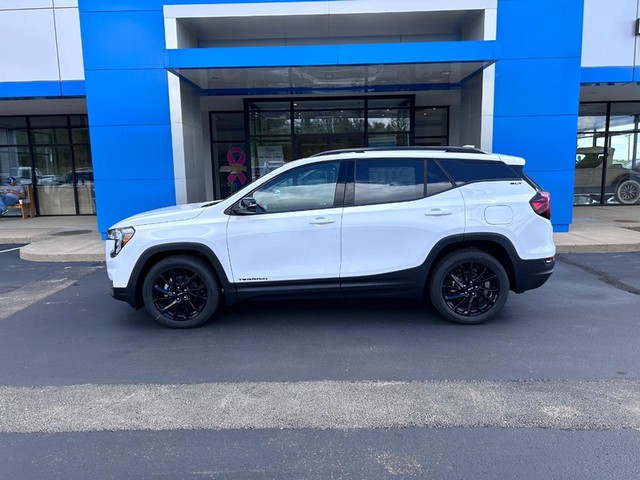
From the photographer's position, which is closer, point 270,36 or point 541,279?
point 541,279

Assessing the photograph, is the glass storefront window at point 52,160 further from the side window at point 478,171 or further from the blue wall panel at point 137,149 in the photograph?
the side window at point 478,171

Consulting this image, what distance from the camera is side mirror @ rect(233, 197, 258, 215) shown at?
5.04 m

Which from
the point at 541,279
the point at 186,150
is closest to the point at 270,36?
the point at 186,150

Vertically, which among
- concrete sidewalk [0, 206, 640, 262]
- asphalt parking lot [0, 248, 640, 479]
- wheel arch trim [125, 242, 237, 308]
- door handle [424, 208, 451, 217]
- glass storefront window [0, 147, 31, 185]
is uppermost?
glass storefront window [0, 147, 31, 185]

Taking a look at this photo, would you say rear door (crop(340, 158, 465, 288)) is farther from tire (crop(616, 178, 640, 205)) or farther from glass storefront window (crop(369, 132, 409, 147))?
tire (crop(616, 178, 640, 205))

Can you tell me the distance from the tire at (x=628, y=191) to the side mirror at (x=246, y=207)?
15.8 metres

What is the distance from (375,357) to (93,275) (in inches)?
223

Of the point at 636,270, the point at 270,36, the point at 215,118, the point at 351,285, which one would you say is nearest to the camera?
the point at 351,285

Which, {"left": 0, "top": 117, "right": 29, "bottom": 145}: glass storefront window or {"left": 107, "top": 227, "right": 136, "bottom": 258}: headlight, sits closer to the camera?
{"left": 107, "top": 227, "right": 136, "bottom": 258}: headlight

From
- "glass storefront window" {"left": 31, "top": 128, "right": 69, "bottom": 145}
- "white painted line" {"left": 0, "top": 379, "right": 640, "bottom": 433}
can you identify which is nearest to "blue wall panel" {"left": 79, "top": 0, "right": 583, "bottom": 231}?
"glass storefront window" {"left": 31, "top": 128, "right": 69, "bottom": 145}

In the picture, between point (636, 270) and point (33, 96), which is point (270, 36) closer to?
point (33, 96)

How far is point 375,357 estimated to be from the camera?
4.42 meters

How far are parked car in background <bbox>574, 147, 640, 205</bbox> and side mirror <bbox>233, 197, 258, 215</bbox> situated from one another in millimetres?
14759

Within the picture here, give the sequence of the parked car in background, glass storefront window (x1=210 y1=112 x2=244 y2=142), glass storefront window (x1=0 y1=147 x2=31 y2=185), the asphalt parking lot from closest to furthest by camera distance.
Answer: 1. the asphalt parking lot
2. glass storefront window (x1=210 y1=112 x2=244 y2=142)
3. glass storefront window (x1=0 y1=147 x2=31 y2=185)
4. the parked car in background
